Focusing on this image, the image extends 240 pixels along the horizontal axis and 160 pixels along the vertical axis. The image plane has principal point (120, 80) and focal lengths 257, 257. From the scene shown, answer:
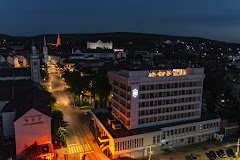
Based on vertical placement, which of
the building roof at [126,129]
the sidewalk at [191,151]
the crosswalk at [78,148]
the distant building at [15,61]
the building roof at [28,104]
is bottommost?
the sidewalk at [191,151]

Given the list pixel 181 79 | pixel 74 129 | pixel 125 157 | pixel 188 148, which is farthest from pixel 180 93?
pixel 74 129

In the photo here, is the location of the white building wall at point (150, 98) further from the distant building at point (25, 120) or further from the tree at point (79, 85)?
the tree at point (79, 85)

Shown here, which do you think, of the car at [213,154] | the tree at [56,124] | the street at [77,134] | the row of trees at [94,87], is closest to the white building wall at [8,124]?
the tree at [56,124]

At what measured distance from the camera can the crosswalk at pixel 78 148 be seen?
62.9 m

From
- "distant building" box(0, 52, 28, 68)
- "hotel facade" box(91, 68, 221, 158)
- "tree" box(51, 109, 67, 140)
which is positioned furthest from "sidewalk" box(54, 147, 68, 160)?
"distant building" box(0, 52, 28, 68)

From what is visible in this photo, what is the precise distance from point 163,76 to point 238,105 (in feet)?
161

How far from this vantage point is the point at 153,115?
65688 millimetres

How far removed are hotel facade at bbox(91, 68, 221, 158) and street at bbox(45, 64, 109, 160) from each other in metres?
2.74

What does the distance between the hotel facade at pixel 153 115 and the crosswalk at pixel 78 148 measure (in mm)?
3867

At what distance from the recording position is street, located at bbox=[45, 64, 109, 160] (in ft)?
202

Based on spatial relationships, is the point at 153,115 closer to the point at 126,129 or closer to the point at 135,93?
the point at 126,129

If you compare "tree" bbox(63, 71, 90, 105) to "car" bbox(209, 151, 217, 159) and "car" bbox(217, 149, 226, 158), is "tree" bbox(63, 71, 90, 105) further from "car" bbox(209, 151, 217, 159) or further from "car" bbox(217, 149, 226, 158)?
"car" bbox(217, 149, 226, 158)

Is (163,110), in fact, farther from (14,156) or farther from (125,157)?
(14,156)

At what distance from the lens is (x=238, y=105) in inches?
3875
